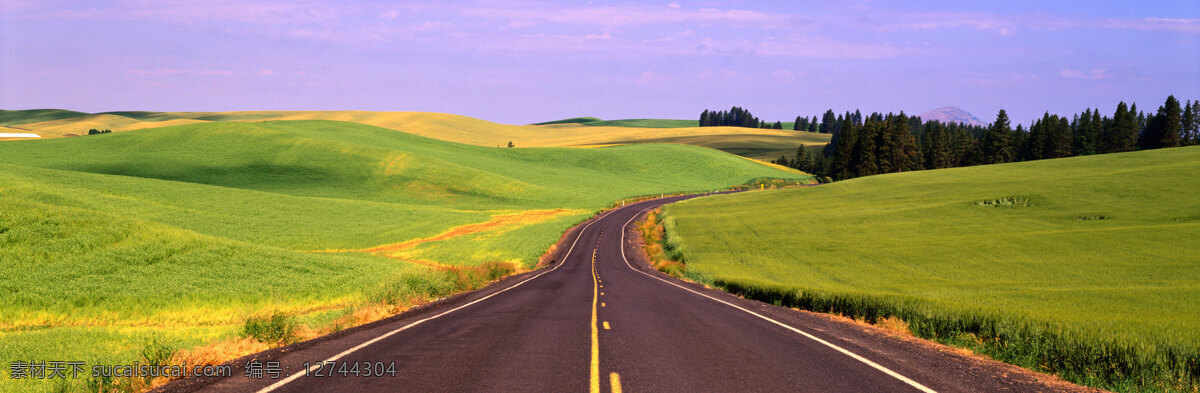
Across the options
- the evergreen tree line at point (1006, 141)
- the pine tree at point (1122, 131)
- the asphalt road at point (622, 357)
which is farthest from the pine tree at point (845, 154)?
the asphalt road at point (622, 357)

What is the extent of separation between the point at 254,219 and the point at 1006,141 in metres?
132

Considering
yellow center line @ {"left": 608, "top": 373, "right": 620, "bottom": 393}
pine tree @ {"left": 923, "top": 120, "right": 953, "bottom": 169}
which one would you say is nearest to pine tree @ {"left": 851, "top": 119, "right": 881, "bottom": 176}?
pine tree @ {"left": 923, "top": 120, "right": 953, "bottom": 169}

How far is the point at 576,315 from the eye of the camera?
653 inches

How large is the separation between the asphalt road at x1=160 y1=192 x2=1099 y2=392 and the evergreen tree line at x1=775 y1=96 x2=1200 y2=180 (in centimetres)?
10949

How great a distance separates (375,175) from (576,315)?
9572cm

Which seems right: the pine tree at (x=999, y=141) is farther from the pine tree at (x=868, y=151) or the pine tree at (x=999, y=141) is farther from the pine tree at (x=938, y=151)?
the pine tree at (x=868, y=151)

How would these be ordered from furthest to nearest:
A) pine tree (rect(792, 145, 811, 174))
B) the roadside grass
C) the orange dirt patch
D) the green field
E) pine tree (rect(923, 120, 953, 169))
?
1. pine tree (rect(792, 145, 811, 174))
2. pine tree (rect(923, 120, 953, 169))
3. the orange dirt patch
4. the roadside grass
5. the green field

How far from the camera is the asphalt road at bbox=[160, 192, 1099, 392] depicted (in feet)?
28.4

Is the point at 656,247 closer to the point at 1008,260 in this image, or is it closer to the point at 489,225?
the point at 489,225

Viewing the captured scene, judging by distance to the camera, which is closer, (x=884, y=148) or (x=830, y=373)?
(x=830, y=373)

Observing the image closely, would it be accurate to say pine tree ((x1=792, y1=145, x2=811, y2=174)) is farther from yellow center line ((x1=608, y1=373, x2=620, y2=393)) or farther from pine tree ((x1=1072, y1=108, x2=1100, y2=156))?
yellow center line ((x1=608, y1=373, x2=620, y2=393))

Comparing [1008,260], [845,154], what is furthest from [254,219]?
[845,154]

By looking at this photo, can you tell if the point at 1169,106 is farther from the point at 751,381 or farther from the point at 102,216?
the point at 102,216

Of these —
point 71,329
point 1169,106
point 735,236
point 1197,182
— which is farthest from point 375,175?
point 1169,106
